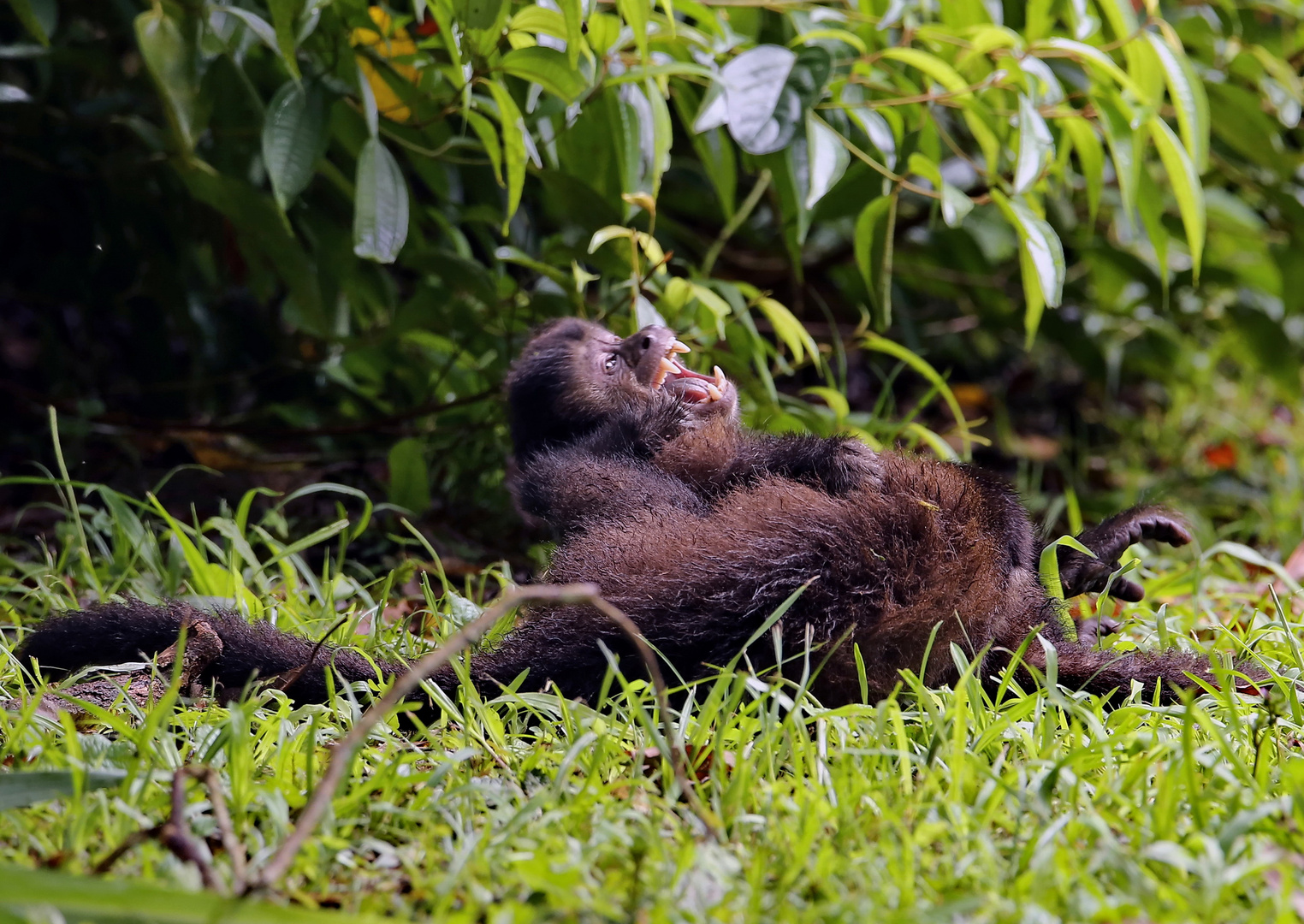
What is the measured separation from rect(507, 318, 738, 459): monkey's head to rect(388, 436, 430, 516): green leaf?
15.6 inches

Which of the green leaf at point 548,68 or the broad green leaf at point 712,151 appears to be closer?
the green leaf at point 548,68

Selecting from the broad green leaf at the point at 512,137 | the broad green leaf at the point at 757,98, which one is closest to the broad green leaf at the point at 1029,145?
the broad green leaf at the point at 757,98

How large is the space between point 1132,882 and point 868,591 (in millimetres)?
763

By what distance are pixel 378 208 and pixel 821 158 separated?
1.06 meters

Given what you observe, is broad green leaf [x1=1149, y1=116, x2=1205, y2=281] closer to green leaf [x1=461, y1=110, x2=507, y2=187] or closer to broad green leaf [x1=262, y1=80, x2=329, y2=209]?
green leaf [x1=461, y1=110, x2=507, y2=187]

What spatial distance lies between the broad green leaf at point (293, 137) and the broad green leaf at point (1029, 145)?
5.37ft

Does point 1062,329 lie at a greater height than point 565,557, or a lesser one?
lesser

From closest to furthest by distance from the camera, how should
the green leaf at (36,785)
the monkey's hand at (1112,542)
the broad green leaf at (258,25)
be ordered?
the green leaf at (36,785)
the broad green leaf at (258,25)
the monkey's hand at (1112,542)

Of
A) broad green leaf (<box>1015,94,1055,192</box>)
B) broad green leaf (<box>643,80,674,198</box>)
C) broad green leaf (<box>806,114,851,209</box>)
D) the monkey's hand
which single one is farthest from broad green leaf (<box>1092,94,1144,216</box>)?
broad green leaf (<box>643,80,674,198</box>)

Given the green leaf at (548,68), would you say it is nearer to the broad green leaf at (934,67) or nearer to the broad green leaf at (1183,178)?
the broad green leaf at (934,67)

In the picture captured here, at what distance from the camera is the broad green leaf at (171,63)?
2443 millimetres

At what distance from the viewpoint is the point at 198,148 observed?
327cm

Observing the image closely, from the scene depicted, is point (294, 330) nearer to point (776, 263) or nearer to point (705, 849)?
point (776, 263)

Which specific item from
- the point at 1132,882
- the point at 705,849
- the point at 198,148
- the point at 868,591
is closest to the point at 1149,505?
the point at 868,591
